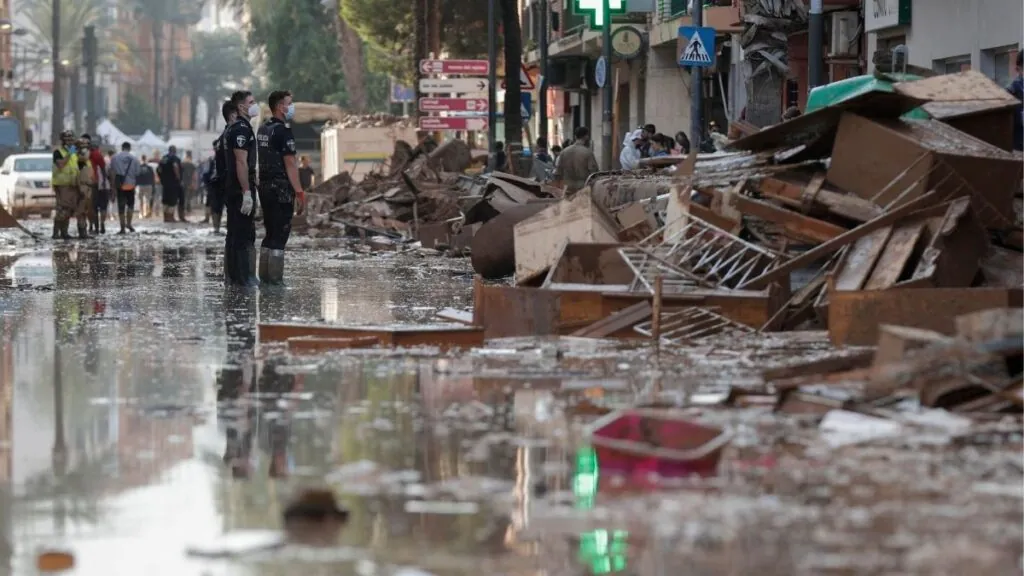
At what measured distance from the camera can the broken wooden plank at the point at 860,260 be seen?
40.3 ft

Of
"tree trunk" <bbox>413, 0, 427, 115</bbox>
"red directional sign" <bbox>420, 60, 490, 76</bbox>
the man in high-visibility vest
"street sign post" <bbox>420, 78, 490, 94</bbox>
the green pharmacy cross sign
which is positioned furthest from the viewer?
"tree trunk" <bbox>413, 0, 427, 115</bbox>

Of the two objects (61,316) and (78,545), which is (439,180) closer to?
(61,316)

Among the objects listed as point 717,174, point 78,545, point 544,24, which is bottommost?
point 78,545

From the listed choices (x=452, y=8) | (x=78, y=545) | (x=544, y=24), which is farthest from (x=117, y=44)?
(x=78, y=545)

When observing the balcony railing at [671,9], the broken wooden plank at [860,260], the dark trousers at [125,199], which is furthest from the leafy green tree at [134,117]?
the broken wooden plank at [860,260]

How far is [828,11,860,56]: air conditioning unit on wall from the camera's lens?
3117 cm

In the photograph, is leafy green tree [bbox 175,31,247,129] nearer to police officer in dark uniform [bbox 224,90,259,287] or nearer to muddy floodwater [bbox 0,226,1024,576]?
police officer in dark uniform [bbox 224,90,259,287]

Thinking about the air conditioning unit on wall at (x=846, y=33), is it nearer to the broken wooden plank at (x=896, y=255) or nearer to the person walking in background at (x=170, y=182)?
the person walking in background at (x=170, y=182)

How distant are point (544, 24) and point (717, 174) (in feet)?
110

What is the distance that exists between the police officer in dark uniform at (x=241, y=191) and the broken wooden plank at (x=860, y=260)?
731 centimetres

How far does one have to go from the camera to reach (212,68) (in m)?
176

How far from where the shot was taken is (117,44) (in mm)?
145250

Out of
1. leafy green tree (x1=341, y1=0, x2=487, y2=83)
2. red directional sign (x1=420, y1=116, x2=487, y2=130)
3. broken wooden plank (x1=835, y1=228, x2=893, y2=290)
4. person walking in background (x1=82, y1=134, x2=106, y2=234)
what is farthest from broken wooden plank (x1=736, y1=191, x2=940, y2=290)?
leafy green tree (x1=341, y1=0, x2=487, y2=83)

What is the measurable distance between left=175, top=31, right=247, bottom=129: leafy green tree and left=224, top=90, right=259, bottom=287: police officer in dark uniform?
157 metres
